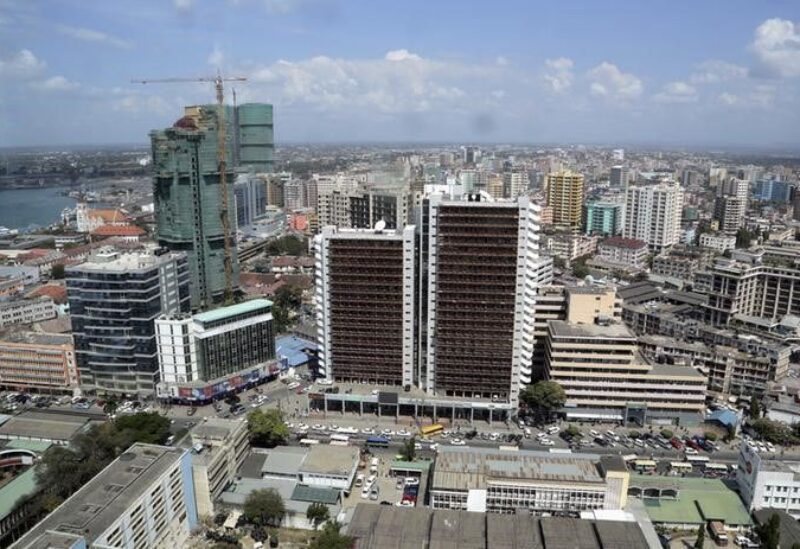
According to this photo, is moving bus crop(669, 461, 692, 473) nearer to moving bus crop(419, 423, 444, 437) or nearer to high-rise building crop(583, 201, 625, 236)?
moving bus crop(419, 423, 444, 437)

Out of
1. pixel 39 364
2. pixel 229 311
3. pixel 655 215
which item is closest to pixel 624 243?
pixel 655 215

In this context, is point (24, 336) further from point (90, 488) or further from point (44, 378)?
point (90, 488)

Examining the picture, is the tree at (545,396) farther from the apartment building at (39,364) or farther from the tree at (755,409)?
the apartment building at (39,364)

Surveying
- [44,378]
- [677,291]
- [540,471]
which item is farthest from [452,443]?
[677,291]

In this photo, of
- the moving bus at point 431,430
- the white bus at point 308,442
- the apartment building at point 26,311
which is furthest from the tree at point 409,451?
the apartment building at point 26,311

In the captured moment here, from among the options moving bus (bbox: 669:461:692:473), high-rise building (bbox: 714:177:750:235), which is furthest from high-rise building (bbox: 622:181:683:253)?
moving bus (bbox: 669:461:692:473)

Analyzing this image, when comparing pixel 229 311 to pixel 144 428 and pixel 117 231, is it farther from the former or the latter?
pixel 117 231
